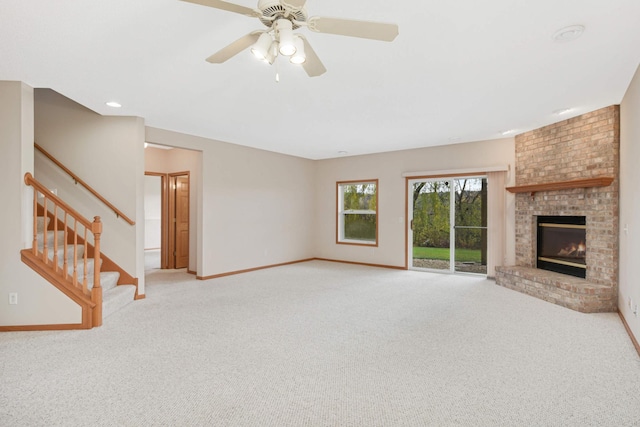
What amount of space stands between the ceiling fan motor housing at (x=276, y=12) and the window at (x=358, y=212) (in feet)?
19.1

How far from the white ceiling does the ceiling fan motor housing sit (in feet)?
1.31

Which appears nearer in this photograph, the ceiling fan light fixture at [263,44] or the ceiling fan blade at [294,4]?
the ceiling fan blade at [294,4]

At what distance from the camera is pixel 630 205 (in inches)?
136

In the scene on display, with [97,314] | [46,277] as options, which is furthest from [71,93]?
[97,314]

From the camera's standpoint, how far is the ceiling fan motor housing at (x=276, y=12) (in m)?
1.67

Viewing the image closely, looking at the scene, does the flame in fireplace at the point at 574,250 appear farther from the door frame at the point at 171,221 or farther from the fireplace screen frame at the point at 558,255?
the door frame at the point at 171,221

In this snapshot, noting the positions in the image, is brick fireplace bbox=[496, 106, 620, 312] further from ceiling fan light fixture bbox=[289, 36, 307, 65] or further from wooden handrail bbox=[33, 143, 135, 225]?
wooden handrail bbox=[33, 143, 135, 225]

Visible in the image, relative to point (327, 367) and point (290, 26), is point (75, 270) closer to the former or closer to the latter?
point (327, 367)

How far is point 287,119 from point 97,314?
10.8 ft

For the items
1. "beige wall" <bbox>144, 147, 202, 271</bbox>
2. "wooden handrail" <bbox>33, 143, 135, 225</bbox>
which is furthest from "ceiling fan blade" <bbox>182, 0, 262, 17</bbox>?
"beige wall" <bbox>144, 147, 202, 271</bbox>

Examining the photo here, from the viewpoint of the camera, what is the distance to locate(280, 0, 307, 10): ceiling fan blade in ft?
5.33

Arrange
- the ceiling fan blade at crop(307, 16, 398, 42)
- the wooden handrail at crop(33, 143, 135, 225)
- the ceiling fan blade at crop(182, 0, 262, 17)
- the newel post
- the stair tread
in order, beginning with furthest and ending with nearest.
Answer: the wooden handrail at crop(33, 143, 135, 225)
the stair tread
the newel post
the ceiling fan blade at crop(307, 16, 398, 42)
the ceiling fan blade at crop(182, 0, 262, 17)

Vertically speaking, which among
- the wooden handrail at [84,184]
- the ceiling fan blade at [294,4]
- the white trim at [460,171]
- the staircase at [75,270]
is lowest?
the staircase at [75,270]

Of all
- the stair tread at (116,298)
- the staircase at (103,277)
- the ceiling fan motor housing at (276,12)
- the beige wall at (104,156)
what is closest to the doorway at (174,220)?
the beige wall at (104,156)
